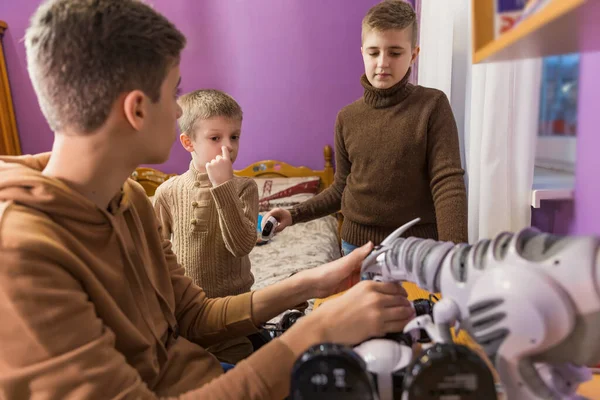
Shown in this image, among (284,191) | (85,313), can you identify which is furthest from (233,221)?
(284,191)

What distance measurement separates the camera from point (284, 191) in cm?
284

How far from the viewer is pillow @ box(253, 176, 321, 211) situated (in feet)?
9.16

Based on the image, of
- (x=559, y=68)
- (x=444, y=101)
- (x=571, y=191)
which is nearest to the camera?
(x=571, y=191)

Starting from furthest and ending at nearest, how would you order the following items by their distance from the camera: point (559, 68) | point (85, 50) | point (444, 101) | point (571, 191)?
point (444, 101)
point (559, 68)
point (571, 191)
point (85, 50)

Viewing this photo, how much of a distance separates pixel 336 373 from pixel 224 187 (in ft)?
2.47

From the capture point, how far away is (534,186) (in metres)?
1.19

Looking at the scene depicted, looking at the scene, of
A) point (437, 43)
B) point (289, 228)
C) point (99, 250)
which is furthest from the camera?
point (289, 228)

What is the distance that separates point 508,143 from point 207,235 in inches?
33.3

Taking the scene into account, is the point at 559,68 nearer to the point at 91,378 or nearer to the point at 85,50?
the point at 85,50

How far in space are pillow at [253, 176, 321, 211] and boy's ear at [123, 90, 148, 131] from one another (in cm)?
211

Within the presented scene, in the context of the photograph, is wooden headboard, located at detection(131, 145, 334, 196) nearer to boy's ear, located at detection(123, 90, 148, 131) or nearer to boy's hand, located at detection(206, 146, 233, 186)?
boy's hand, located at detection(206, 146, 233, 186)

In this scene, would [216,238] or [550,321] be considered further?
[216,238]

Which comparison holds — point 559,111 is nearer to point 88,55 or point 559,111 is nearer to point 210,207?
point 210,207

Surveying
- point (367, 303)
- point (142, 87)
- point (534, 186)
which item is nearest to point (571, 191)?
point (534, 186)
